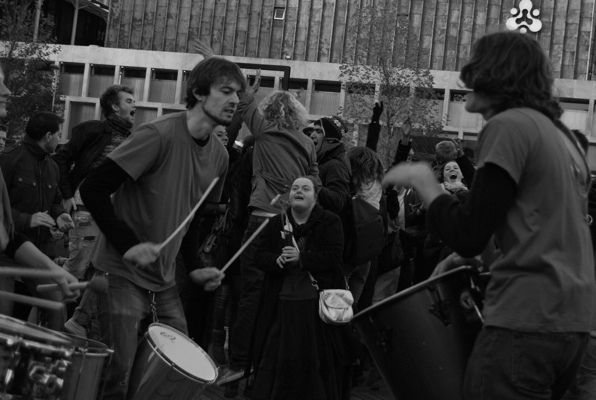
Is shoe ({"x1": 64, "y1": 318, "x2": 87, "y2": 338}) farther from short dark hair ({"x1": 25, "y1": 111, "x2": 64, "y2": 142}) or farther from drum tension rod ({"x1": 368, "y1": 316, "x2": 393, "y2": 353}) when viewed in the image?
short dark hair ({"x1": 25, "y1": 111, "x2": 64, "y2": 142})

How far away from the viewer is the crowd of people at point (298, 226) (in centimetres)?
288

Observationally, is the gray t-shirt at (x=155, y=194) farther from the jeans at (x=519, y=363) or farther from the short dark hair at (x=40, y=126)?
the short dark hair at (x=40, y=126)

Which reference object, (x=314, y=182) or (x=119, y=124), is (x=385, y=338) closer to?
(x=314, y=182)

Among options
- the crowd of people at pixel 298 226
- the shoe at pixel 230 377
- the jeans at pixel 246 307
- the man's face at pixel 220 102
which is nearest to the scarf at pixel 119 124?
the crowd of people at pixel 298 226

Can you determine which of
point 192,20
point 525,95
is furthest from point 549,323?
point 192,20

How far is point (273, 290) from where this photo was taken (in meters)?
6.88

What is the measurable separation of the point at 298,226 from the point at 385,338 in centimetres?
394

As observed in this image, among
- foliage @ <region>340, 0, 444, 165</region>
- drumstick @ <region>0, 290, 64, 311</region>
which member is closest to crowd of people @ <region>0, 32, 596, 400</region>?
drumstick @ <region>0, 290, 64, 311</region>

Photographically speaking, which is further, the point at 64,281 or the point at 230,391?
the point at 230,391

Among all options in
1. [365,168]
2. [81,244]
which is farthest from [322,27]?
[81,244]

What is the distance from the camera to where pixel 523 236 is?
9.44 ft

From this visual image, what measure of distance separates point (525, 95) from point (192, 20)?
61.7 metres

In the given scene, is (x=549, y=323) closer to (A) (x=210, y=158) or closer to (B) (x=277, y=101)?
(A) (x=210, y=158)

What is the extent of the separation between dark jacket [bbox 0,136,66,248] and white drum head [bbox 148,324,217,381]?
296cm
